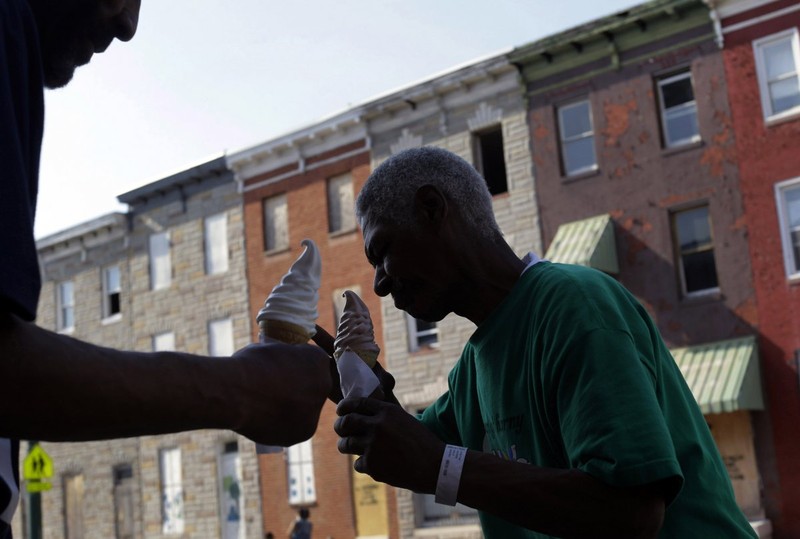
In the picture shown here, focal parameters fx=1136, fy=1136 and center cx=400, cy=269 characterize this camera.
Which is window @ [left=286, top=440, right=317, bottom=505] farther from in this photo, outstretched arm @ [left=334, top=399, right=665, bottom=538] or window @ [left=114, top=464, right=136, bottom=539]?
outstretched arm @ [left=334, top=399, right=665, bottom=538]

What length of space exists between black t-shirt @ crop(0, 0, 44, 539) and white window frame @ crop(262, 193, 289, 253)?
28756 millimetres

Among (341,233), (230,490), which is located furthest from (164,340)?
(341,233)

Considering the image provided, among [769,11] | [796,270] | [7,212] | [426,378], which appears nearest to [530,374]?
[7,212]

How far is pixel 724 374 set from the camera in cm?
2111

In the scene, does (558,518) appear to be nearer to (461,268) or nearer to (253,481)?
(461,268)

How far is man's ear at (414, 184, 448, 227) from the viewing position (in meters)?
3.45

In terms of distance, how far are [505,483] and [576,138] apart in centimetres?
2229

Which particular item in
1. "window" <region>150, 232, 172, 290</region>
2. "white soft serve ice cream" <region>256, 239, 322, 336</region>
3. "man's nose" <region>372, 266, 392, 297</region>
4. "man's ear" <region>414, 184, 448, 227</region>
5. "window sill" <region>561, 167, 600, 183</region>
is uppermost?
"window" <region>150, 232, 172, 290</region>

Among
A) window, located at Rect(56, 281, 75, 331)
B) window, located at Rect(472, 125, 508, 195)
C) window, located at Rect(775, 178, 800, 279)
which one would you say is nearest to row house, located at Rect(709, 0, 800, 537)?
window, located at Rect(775, 178, 800, 279)

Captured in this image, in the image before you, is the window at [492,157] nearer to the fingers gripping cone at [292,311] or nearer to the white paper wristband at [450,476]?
the white paper wristband at [450,476]

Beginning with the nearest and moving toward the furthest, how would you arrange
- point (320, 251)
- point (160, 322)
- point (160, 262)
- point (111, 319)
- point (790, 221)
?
point (790, 221)
point (320, 251)
point (160, 322)
point (160, 262)
point (111, 319)

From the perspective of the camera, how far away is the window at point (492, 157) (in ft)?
86.5

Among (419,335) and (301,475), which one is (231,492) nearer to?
(301,475)

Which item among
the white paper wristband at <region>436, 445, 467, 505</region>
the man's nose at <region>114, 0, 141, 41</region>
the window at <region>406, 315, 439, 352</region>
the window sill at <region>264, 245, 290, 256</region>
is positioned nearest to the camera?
the man's nose at <region>114, 0, 141, 41</region>
